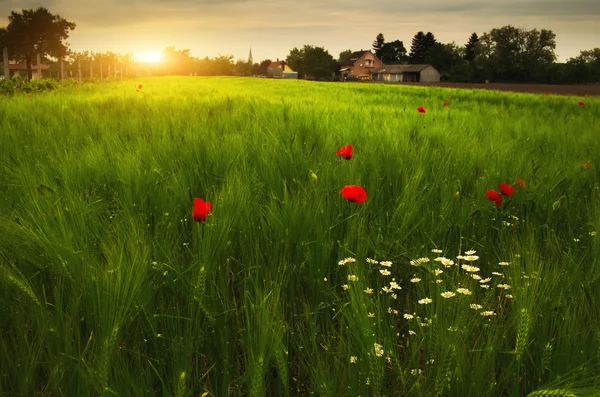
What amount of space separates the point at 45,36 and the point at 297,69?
5753 cm

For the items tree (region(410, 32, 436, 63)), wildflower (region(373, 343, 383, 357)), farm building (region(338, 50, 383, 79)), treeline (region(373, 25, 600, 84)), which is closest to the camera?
wildflower (region(373, 343, 383, 357))

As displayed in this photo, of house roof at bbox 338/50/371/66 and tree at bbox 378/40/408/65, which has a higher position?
tree at bbox 378/40/408/65

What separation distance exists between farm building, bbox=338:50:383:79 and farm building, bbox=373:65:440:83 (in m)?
4.23

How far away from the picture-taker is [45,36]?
114ft

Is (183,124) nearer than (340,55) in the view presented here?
Yes

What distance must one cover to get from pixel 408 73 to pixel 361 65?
13687 mm

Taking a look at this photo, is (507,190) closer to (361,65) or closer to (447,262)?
(447,262)

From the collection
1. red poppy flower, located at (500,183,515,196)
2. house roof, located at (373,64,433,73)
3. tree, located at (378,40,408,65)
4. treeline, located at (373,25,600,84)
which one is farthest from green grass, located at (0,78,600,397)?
tree, located at (378,40,408,65)

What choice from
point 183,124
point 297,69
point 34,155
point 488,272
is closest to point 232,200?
point 488,272

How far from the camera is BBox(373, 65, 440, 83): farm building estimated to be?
245ft

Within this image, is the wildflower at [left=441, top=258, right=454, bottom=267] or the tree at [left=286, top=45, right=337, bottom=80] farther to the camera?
the tree at [left=286, top=45, right=337, bottom=80]

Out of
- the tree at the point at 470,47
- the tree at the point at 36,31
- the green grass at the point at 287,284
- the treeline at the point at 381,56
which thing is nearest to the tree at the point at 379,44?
the treeline at the point at 381,56

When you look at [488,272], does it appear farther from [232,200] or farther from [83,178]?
[83,178]

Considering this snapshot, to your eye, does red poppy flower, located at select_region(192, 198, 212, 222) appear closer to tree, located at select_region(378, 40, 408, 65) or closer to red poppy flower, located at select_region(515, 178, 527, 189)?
red poppy flower, located at select_region(515, 178, 527, 189)
